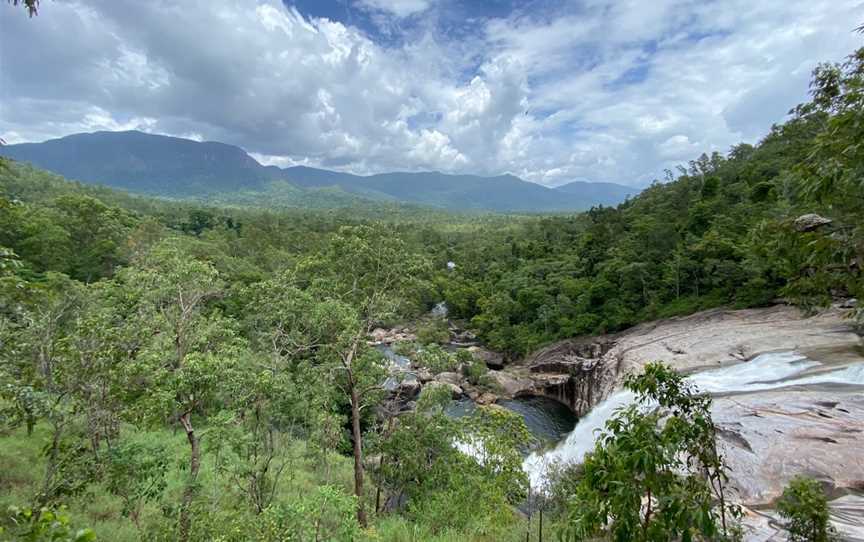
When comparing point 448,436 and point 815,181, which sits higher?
point 815,181

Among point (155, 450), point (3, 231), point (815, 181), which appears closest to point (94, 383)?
point (155, 450)

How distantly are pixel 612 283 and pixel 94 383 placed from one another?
30.6 metres

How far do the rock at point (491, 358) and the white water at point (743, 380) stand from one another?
1462 centimetres

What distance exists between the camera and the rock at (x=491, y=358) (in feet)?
109

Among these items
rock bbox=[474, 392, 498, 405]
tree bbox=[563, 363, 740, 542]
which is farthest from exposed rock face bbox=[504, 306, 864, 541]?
tree bbox=[563, 363, 740, 542]

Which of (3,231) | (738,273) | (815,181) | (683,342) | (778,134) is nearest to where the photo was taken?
(815,181)

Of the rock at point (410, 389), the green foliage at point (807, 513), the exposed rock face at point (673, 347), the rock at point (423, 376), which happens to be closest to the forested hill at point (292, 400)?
the green foliage at point (807, 513)

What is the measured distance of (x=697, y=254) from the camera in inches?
1043

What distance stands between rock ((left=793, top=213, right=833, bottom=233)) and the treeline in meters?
0.01

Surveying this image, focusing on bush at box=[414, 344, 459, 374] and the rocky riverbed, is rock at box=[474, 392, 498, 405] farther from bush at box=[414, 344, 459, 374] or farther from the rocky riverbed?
bush at box=[414, 344, 459, 374]

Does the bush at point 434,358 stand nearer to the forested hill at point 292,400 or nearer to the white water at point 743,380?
the forested hill at point 292,400

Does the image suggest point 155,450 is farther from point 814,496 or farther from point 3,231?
point 3,231

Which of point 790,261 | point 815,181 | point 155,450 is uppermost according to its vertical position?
point 815,181

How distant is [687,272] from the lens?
2691 cm
